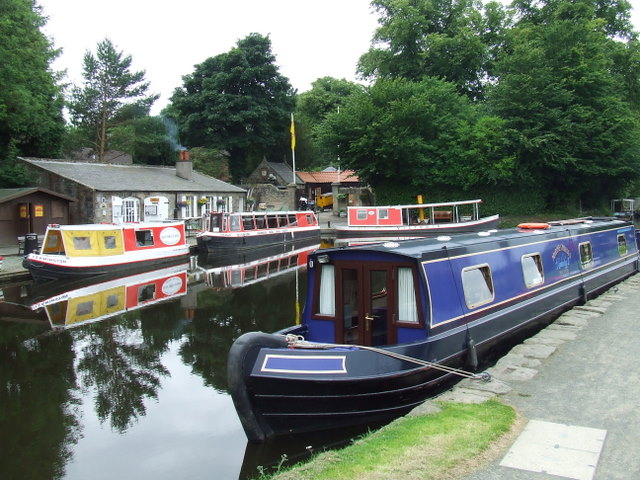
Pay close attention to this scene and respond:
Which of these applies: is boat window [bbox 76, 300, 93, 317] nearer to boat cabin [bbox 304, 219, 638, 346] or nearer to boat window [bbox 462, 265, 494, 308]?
boat cabin [bbox 304, 219, 638, 346]

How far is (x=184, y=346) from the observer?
1066 centimetres

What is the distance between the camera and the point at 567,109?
32625 millimetres

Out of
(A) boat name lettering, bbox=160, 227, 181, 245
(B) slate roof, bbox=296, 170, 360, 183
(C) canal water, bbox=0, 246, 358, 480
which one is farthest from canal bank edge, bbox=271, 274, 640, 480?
(B) slate roof, bbox=296, 170, 360, 183

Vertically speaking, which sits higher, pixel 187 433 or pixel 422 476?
pixel 422 476

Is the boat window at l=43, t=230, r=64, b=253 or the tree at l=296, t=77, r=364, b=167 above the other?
the tree at l=296, t=77, r=364, b=167

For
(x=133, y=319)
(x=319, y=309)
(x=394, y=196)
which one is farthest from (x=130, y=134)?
(x=319, y=309)

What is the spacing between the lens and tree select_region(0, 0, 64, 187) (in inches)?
893

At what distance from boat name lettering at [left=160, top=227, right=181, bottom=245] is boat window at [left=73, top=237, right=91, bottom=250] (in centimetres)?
361

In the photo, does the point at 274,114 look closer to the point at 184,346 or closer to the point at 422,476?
the point at 184,346

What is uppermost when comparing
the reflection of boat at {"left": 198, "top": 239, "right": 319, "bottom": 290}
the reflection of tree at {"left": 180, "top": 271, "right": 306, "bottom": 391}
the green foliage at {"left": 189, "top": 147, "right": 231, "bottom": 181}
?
the green foliage at {"left": 189, "top": 147, "right": 231, "bottom": 181}

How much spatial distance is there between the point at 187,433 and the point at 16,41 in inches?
875

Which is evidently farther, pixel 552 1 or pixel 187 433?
pixel 552 1

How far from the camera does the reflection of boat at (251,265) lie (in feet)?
61.8

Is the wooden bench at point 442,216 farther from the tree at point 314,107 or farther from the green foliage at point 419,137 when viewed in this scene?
the tree at point 314,107
